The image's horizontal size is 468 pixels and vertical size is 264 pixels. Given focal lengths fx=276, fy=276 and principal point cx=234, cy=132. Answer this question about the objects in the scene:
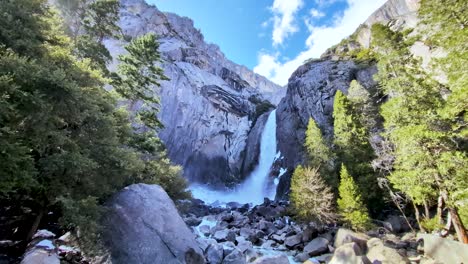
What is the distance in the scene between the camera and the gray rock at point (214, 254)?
1277 centimetres

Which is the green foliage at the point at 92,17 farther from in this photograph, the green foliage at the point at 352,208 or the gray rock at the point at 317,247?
the green foliage at the point at 352,208

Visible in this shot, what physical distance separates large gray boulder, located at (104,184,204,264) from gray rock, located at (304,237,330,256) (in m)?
9.49

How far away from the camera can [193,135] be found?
49.2 metres

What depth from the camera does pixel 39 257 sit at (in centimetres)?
759

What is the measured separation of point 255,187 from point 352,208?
28.1m

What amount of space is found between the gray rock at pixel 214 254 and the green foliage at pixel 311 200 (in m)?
8.32

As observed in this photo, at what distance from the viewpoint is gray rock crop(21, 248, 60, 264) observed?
293 inches

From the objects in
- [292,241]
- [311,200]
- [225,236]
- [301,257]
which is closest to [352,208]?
[311,200]

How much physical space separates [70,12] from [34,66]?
55.3 ft

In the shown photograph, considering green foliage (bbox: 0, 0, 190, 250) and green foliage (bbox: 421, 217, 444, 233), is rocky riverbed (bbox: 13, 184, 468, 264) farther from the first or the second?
green foliage (bbox: 421, 217, 444, 233)

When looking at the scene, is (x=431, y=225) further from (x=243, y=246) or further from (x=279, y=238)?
(x=243, y=246)

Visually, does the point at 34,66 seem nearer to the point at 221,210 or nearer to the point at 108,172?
the point at 108,172

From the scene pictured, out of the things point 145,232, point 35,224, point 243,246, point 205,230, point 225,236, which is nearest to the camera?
point 35,224

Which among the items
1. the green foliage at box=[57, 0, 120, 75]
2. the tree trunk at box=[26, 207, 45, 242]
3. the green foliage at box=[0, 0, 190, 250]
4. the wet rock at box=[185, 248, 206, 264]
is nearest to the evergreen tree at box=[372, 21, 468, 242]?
the wet rock at box=[185, 248, 206, 264]
